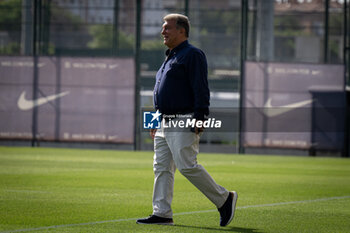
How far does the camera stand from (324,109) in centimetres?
2141

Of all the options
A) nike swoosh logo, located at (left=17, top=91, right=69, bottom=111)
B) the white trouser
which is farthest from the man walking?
nike swoosh logo, located at (left=17, top=91, right=69, bottom=111)

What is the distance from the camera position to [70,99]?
22234 millimetres

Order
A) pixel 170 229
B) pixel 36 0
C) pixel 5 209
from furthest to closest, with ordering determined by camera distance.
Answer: pixel 36 0 → pixel 5 209 → pixel 170 229

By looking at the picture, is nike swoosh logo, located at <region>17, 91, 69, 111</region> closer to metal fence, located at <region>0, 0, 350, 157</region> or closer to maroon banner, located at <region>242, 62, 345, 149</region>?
metal fence, located at <region>0, 0, 350, 157</region>

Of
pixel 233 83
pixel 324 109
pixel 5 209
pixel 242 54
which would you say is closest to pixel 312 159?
pixel 324 109

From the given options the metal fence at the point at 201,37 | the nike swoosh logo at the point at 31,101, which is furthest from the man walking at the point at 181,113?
the nike swoosh logo at the point at 31,101

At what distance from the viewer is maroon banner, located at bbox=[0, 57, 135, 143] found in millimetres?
21984

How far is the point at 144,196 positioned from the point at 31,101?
41.0 feet

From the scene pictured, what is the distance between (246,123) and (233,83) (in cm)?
2577

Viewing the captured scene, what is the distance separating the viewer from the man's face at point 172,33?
7.90 meters

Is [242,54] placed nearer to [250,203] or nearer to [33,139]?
[33,139]

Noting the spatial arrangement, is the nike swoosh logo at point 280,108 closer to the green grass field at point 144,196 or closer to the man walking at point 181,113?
the green grass field at point 144,196

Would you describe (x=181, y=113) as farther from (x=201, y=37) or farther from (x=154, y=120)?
(x=201, y=37)

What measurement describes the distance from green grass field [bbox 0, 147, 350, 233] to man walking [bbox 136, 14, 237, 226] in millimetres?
284
